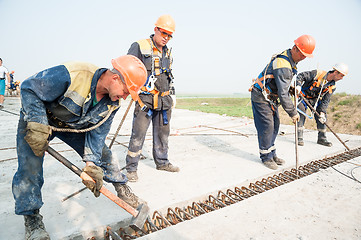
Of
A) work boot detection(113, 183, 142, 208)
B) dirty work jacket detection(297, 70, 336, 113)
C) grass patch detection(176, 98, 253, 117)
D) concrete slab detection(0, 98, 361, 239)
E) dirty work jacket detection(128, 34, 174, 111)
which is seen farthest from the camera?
grass patch detection(176, 98, 253, 117)

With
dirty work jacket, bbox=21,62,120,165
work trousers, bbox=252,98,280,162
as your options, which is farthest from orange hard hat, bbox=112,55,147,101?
work trousers, bbox=252,98,280,162

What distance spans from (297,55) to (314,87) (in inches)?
83.2

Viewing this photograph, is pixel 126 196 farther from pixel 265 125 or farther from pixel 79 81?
pixel 265 125

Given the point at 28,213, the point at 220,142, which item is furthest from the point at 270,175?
the point at 28,213

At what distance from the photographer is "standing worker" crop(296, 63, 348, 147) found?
16.2ft

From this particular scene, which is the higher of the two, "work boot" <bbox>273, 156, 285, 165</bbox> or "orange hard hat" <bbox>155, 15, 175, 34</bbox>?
"orange hard hat" <bbox>155, 15, 175, 34</bbox>

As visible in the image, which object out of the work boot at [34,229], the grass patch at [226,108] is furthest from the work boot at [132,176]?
the grass patch at [226,108]

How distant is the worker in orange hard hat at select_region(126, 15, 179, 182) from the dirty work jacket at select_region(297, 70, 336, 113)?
128 inches

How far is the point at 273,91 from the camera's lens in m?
3.72

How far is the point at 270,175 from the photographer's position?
3480 mm

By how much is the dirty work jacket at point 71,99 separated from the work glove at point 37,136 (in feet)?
0.16

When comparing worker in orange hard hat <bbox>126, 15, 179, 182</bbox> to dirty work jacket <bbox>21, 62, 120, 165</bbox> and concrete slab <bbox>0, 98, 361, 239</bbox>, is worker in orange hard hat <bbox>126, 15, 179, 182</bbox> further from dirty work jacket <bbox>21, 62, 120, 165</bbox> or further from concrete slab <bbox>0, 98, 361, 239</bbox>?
dirty work jacket <bbox>21, 62, 120, 165</bbox>

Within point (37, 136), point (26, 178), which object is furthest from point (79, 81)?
point (26, 178)

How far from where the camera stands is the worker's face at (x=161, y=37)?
303 cm
